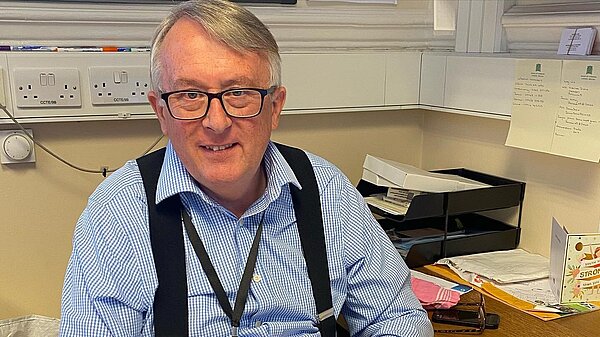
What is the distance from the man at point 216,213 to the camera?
1.06 meters

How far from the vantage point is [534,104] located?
1.56 metres

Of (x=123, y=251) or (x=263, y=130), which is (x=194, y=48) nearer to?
(x=263, y=130)

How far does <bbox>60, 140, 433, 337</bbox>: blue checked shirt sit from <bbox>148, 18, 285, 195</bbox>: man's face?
0.06 m

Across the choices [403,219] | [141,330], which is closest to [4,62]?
[141,330]

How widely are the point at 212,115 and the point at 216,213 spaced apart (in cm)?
19

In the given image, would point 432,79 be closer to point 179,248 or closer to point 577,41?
point 577,41

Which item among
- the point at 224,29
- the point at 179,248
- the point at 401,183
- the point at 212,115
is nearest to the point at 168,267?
the point at 179,248

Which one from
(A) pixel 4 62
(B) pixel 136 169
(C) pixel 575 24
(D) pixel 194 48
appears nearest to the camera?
(D) pixel 194 48

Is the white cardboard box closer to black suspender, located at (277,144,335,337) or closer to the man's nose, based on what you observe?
black suspender, located at (277,144,335,337)

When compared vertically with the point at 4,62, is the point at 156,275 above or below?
A: below

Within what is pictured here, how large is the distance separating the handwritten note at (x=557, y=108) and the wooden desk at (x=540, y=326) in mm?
348

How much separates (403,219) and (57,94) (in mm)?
836

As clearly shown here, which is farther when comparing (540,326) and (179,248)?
(540,326)

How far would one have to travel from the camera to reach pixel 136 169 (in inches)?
46.2
